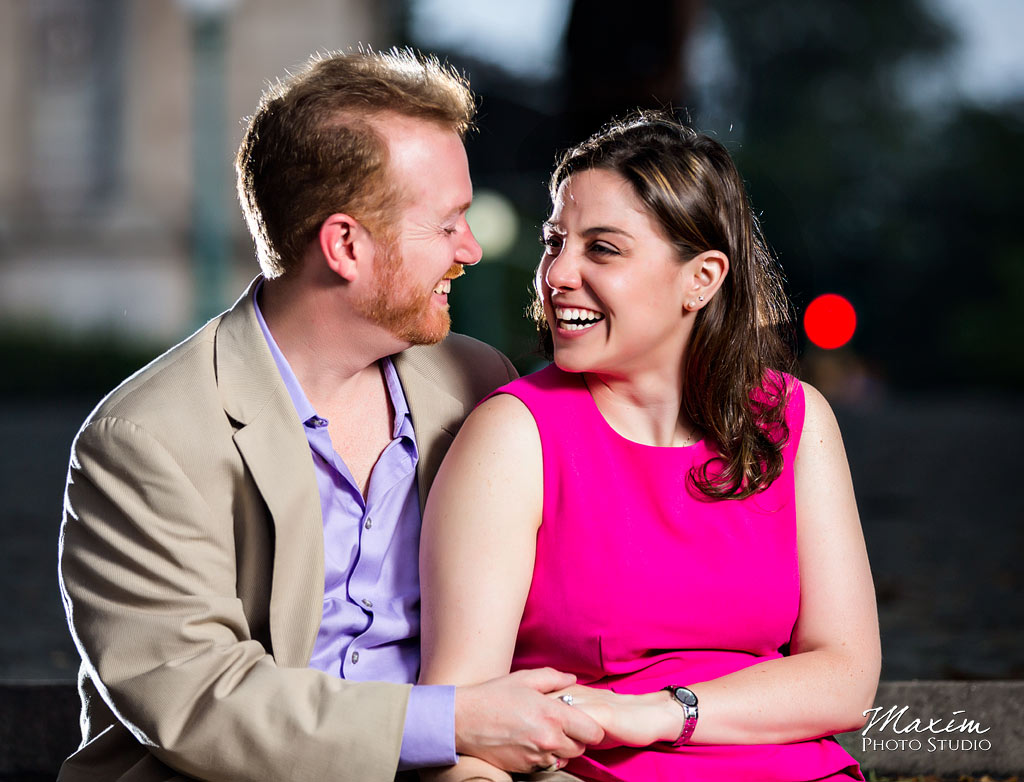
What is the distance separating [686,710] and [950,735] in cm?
151

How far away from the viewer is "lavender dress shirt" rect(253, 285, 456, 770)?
2.89 m

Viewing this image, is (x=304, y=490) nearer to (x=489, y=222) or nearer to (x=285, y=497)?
(x=285, y=497)

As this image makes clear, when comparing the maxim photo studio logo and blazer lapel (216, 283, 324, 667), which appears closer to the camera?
blazer lapel (216, 283, 324, 667)

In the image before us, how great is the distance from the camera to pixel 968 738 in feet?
12.6

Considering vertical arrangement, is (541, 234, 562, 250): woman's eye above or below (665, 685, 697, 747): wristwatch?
above

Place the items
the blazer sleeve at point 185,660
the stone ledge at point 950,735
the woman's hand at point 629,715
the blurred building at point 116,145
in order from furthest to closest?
the blurred building at point 116,145, the stone ledge at point 950,735, the woman's hand at point 629,715, the blazer sleeve at point 185,660

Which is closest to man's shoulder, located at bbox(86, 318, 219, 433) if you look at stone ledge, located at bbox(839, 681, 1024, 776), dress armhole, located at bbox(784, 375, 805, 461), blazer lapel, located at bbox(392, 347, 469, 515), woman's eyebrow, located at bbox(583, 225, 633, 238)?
blazer lapel, located at bbox(392, 347, 469, 515)

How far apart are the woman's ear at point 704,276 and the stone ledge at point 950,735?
1.58 meters

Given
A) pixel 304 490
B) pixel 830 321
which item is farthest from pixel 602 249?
pixel 830 321

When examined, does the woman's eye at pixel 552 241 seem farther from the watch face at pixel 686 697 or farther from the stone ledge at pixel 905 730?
the stone ledge at pixel 905 730

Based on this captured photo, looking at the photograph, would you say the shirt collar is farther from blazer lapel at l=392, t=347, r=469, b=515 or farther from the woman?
the woman

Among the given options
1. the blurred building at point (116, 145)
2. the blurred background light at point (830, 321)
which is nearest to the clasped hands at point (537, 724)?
the blurred building at point (116, 145)

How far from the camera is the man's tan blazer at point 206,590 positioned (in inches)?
100.0

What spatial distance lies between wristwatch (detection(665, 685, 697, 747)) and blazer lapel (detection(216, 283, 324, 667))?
74 cm
